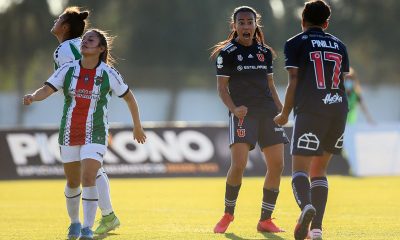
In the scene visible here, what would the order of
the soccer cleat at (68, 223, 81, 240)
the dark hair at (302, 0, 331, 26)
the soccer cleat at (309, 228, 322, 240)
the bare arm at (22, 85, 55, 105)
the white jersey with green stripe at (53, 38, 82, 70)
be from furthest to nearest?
the white jersey with green stripe at (53, 38, 82, 70)
the soccer cleat at (68, 223, 81, 240)
the bare arm at (22, 85, 55, 105)
the dark hair at (302, 0, 331, 26)
the soccer cleat at (309, 228, 322, 240)

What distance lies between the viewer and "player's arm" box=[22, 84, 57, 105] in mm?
9422

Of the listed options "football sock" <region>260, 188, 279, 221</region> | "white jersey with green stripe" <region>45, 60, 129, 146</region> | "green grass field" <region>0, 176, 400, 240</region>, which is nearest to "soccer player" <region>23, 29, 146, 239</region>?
"white jersey with green stripe" <region>45, 60, 129, 146</region>

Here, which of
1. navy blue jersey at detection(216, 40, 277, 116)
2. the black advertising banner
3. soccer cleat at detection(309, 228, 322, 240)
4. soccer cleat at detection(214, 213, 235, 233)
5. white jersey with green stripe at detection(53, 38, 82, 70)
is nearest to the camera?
soccer cleat at detection(309, 228, 322, 240)

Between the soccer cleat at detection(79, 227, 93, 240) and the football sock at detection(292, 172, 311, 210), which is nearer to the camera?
the football sock at detection(292, 172, 311, 210)

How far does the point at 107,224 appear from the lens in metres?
10.5

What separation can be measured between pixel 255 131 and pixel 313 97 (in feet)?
4.91

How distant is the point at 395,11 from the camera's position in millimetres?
42781

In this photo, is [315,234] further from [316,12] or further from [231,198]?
[316,12]

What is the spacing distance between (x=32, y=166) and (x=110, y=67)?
12451 millimetres

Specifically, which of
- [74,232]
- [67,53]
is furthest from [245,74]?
[74,232]

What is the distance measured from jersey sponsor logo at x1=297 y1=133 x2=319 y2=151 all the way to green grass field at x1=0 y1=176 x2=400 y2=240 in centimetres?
102

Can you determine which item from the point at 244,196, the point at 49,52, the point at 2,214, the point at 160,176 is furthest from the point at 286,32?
the point at 2,214

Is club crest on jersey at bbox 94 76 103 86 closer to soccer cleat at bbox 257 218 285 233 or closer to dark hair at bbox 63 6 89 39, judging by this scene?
dark hair at bbox 63 6 89 39

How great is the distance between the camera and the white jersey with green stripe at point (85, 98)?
9.59m
